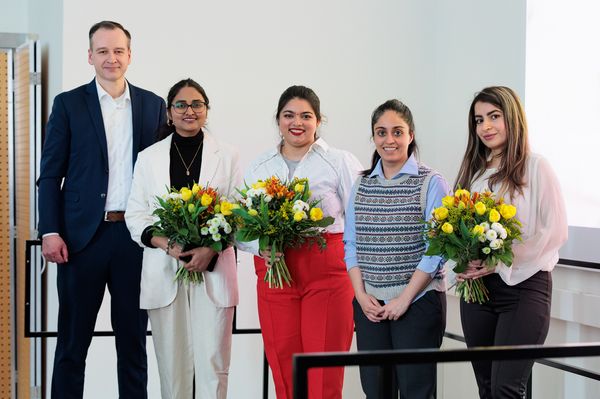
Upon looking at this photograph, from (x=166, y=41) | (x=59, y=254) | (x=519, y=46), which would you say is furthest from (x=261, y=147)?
(x=59, y=254)

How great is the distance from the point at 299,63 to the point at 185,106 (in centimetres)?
231

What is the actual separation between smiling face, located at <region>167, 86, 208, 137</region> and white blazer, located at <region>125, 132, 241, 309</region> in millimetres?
96

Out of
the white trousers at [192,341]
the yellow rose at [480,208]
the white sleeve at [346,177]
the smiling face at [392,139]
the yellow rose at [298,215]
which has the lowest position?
the white trousers at [192,341]

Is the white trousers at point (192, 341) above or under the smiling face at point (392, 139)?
under

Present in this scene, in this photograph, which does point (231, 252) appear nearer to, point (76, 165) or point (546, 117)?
point (76, 165)

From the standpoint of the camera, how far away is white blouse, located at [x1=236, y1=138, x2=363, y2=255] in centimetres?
388

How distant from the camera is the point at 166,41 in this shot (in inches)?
230

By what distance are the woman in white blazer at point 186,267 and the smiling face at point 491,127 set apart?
46.7 inches

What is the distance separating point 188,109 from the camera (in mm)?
3904

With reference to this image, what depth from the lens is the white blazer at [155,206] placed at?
3.84 m

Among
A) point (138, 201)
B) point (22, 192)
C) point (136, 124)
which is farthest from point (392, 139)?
point (22, 192)

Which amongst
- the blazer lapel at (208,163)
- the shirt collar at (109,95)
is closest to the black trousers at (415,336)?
the blazer lapel at (208,163)

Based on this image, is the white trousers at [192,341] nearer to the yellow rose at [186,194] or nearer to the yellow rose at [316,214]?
the yellow rose at [186,194]

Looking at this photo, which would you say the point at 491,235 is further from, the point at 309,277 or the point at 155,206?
the point at 155,206
